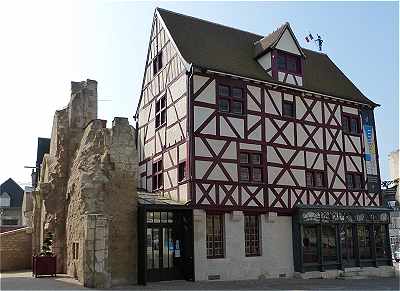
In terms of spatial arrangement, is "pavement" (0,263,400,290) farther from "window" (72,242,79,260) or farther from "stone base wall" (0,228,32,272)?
"stone base wall" (0,228,32,272)

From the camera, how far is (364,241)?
2145 centimetres

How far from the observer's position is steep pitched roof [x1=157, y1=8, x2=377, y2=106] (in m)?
19.2

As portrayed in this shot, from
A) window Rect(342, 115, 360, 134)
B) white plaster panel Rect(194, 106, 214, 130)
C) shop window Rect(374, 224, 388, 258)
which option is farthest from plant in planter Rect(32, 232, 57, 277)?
shop window Rect(374, 224, 388, 258)

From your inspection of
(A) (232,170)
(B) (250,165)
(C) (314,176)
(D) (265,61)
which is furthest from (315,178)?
(D) (265,61)

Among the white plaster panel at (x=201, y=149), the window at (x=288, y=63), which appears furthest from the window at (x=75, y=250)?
the window at (x=288, y=63)

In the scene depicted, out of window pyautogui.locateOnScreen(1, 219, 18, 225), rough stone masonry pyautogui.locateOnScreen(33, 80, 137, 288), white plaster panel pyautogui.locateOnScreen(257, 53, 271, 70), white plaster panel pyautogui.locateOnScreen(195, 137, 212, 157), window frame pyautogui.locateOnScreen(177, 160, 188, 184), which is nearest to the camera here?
rough stone masonry pyautogui.locateOnScreen(33, 80, 137, 288)

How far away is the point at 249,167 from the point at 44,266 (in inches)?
336

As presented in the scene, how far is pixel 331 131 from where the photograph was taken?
21.6 metres

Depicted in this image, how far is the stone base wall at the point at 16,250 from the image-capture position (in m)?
20.4

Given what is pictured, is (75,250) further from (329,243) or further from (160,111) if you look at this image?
(329,243)

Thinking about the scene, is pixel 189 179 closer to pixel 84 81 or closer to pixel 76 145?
pixel 76 145

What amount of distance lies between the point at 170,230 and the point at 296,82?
9.06 metres

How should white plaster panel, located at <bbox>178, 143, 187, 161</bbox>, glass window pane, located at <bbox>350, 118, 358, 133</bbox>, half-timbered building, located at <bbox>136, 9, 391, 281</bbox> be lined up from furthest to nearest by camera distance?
1. glass window pane, located at <bbox>350, 118, 358, 133</bbox>
2. white plaster panel, located at <bbox>178, 143, 187, 161</bbox>
3. half-timbered building, located at <bbox>136, 9, 391, 281</bbox>

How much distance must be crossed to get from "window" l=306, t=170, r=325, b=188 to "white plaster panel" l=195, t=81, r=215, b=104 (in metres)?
5.68
